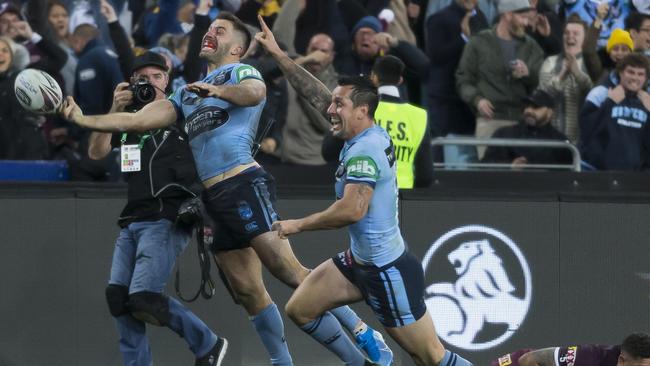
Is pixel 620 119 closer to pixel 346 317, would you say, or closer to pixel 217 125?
pixel 346 317

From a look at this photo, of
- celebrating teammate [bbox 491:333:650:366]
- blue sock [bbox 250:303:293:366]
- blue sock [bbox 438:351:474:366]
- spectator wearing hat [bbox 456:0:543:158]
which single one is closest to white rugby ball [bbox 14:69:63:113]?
blue sock [bbox 250:303:293:366]

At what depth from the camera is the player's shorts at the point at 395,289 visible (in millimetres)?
9555

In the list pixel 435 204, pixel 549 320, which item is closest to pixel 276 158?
pixel 435 204

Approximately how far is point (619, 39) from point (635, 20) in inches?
14.1

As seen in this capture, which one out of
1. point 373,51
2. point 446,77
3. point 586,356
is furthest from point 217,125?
point 446,77

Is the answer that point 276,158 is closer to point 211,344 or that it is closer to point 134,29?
point 134,29

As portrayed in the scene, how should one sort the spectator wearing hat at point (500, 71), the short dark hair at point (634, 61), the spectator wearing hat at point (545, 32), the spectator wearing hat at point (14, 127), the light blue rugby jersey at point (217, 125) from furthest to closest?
the spectator wearing hat at point (545, 32) → the spectator wearing hat at point (500, 71) → the short dark hair at point (634, 61) → the spectator wearing hat at point (14, 127) → the light blue rugby jersey at point (217, 125)

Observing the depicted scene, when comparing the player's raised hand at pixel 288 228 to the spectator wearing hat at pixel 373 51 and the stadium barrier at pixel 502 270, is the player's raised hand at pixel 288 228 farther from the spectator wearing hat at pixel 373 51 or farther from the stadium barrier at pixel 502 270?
the spectator wearing hat at pixel 373 51

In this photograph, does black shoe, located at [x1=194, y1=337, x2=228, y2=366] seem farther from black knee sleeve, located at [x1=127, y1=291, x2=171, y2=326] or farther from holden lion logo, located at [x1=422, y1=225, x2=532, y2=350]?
holden lion logo, located at [x1=422, y1=225, x2=532, y2=350]

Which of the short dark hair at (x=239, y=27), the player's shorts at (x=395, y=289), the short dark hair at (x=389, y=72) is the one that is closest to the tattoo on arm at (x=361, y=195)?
the player's shorts at (x=395, y=289)

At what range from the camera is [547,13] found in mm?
14688

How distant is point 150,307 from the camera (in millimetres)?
10391

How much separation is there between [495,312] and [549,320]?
442 millimetres

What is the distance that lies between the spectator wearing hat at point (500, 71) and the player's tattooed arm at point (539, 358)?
173 inches
